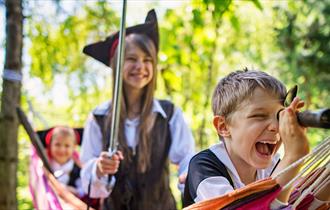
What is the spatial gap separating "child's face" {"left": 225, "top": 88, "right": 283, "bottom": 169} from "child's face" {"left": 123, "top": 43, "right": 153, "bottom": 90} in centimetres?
91

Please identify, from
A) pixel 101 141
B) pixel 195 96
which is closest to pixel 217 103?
pixel 101 141

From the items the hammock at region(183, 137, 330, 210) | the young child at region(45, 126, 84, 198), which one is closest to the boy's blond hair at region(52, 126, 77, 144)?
the young child at region(45, 126, 84, 198)

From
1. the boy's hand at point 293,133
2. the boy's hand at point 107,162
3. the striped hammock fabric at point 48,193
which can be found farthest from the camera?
the striped hammock fabric at point 48,193

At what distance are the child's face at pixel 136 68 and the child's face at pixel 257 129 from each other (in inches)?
35.9

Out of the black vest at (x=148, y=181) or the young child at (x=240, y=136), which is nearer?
the young child at (x=240, y=136)

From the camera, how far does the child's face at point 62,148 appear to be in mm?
2831

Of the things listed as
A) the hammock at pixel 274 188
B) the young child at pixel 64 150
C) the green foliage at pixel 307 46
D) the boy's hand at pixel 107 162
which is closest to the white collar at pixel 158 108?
the boy's hand at pixel 107 162

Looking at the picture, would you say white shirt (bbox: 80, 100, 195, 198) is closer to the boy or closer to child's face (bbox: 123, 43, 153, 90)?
child's face (bbox: 123, 43, 153, 90)

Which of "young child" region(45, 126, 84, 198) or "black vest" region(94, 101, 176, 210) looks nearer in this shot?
"black vest" region(94, 101, 176, 210)

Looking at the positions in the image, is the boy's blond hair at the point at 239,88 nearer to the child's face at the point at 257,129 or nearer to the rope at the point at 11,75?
the child's face at the point at 257,129

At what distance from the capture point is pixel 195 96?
13.8 feet

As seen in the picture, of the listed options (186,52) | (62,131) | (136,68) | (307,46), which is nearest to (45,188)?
(136,68)

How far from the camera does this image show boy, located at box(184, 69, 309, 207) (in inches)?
44.0

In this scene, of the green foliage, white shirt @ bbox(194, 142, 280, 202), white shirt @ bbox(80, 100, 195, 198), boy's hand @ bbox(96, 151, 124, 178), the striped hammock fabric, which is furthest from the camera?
the green foliage
